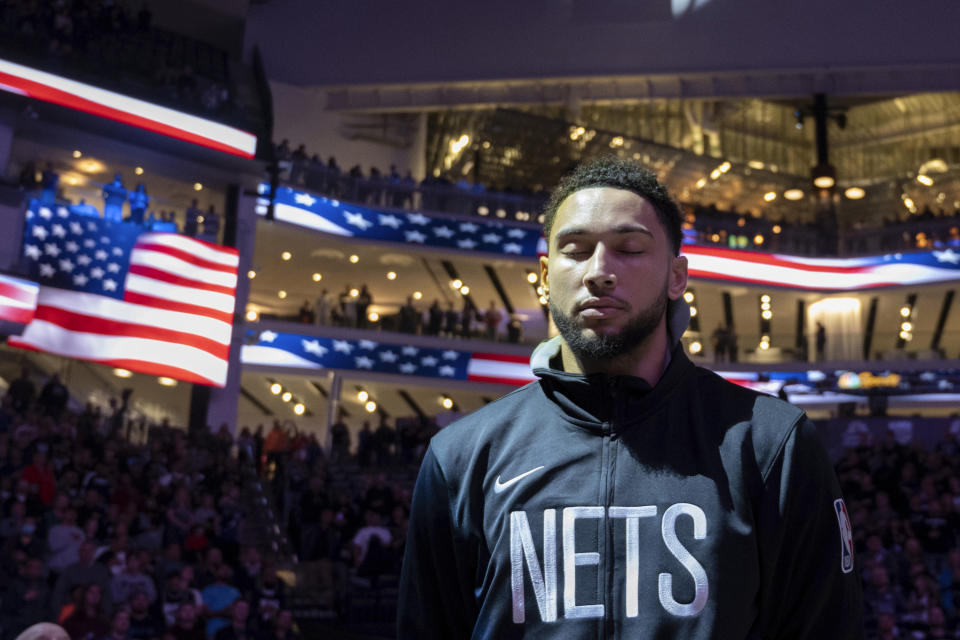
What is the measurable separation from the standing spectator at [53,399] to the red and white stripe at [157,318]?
2629 millimetres

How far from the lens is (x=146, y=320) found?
19.3 meters

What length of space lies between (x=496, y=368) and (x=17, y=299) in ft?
39.1

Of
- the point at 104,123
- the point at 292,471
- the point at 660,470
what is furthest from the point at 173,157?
the point at 660,470

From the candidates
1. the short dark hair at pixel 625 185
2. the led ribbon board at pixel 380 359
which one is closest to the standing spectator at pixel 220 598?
the short dark hair at pixel 625 185

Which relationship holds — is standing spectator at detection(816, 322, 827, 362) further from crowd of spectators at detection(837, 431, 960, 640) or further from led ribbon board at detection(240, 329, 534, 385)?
crowd of spectators at detection(837, 431, 960, 640)

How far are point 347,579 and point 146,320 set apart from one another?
8.73 m

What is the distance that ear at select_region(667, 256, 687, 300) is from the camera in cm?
233

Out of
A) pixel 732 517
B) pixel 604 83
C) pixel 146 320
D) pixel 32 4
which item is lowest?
pixel 732 517

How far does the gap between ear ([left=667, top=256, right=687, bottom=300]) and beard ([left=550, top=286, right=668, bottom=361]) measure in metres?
0.08

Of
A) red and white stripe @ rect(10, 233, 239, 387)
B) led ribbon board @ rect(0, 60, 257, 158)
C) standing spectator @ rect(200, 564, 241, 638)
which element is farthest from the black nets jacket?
led ribbon board @ rect(0, 60, 257, 158)

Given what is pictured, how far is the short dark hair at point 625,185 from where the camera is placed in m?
2.28

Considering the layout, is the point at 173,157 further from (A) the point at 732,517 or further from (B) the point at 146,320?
(A) the point at 732,517

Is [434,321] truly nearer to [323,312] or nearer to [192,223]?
[323,312]

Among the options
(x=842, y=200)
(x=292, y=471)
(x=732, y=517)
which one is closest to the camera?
(x=732, y=517)
